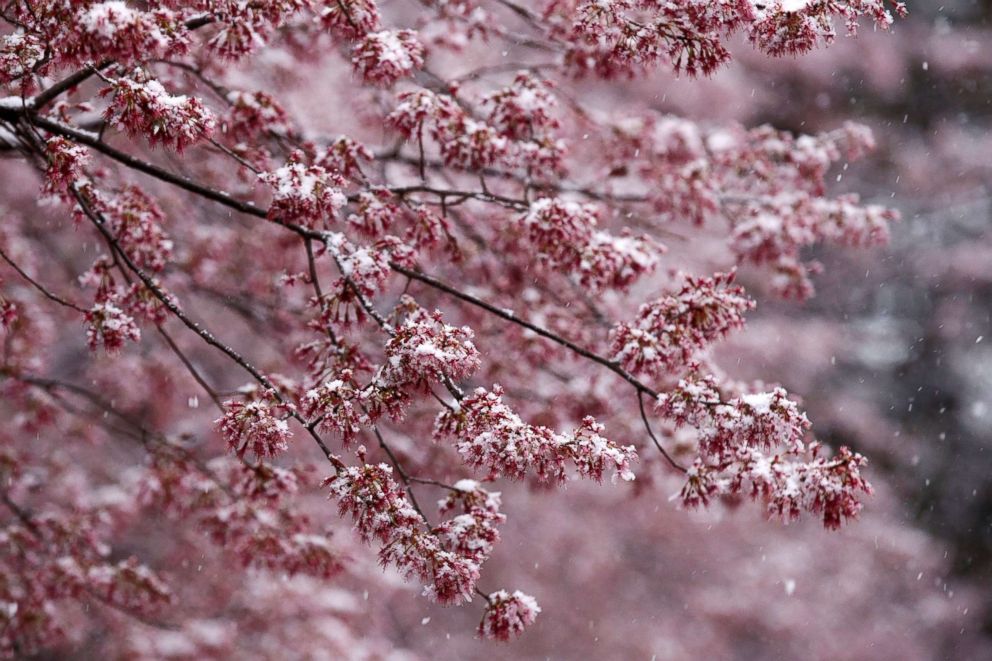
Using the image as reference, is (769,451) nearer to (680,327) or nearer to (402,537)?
(680,327)

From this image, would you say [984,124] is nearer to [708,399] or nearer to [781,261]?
[781,261]

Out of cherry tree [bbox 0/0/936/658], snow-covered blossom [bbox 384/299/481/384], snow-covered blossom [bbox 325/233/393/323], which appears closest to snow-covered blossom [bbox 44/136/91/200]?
cherry tree [bbox 0/0/936/658]

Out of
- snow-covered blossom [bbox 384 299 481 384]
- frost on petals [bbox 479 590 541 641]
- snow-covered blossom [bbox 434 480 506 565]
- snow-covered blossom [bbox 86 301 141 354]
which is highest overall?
snow-covered blossom [bbox 86 301 141 354]

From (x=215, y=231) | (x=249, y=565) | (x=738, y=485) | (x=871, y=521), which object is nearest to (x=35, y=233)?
(x=215, y=231)

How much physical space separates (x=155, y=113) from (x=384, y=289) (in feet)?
3.30

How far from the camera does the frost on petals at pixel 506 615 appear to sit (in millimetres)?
2965

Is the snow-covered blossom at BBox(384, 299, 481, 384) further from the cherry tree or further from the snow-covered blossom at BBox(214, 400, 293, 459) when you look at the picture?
the snow-covered blossom at BBox(214, 400, 293, 459)

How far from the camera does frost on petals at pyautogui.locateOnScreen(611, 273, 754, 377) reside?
3371 mm

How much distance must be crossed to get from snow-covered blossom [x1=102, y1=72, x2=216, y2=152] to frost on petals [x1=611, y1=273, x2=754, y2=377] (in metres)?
1.77

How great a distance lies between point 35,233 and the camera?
22.2 ft

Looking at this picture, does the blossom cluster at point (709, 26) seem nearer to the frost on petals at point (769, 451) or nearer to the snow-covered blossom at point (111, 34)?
the frost on petals at point (769, 451)

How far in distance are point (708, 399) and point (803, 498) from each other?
1.56 feet

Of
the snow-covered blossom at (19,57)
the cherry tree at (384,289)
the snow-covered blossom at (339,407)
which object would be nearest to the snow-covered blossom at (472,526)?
the cherry tree at (384,289)

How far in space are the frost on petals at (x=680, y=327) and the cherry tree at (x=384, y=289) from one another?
0.01 metres
